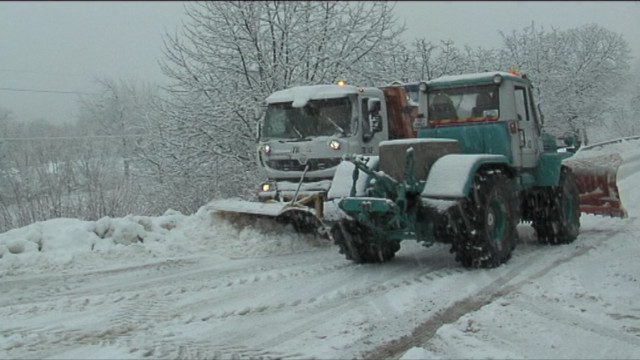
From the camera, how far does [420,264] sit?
7.53 metres

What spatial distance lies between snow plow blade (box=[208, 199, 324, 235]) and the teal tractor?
961mm

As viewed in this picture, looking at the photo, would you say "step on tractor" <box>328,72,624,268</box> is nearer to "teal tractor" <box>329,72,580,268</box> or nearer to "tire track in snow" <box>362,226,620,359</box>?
"teal tractor" <box>329,72,580,268</box>

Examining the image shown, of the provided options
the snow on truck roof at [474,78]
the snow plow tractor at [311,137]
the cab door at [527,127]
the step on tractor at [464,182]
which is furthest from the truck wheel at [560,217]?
the snow plow tractor at [311,137]

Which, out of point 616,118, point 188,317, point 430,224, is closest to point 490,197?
point 430,224

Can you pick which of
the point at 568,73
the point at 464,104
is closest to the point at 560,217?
the point at 464,104

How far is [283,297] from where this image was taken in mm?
5852

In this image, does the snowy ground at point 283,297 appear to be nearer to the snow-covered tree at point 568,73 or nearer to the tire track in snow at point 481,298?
the tire track in snow at point 481,298

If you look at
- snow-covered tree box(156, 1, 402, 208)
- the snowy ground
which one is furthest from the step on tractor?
snow-covered tree box(156, 1, 402, 208)

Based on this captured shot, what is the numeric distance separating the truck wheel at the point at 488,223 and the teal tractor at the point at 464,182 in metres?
0.01

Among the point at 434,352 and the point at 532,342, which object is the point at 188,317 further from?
the point at 532,342

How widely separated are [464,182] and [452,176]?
16 cm

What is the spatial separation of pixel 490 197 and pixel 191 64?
1068 centimetres

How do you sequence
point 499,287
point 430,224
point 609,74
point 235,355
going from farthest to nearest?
point 609,74 < point 430,224 < point 499,287 < point 235,355

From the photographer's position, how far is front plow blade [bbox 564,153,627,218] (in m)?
10.4
